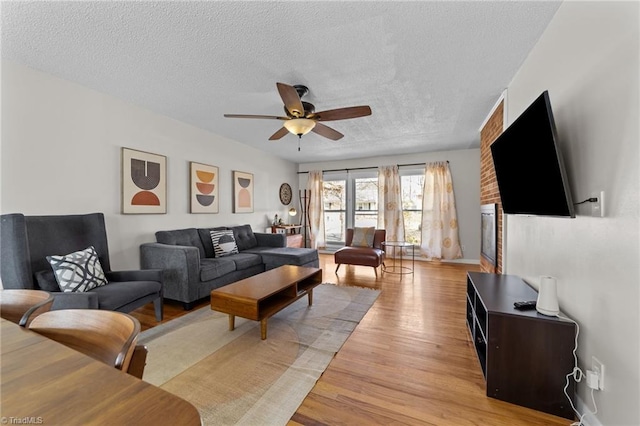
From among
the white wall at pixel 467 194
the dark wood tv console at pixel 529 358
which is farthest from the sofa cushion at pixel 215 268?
the white wall at pixel 467 194

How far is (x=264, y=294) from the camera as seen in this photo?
2293mm

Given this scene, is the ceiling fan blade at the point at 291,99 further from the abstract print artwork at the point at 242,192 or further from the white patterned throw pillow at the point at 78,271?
the abstract print artwork at the point at 242,192

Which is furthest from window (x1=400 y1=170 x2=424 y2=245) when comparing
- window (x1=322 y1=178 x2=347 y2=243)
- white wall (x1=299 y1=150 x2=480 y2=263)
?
window (x1=322 y1=178 x2=347 y2=243)

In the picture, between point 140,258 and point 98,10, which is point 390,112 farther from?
point 140,258

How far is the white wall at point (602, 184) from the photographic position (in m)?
1.10

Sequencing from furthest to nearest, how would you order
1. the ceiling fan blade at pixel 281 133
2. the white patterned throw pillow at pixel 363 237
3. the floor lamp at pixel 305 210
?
the floor lamp at pixel 305 210 → the white patterned throw pillow at pixel 363 237 → the ceiling fan blade at pixel 281 133

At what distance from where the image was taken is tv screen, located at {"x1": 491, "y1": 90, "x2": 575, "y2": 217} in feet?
4.59

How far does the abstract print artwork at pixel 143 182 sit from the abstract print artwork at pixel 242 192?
53.1 inches

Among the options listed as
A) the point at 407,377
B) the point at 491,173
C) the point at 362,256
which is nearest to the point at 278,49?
the point at 407,377

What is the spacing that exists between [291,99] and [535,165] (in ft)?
6.08

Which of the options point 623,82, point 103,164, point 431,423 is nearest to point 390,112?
point 623,82

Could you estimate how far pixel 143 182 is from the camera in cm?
328

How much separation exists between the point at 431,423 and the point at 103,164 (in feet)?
12.3

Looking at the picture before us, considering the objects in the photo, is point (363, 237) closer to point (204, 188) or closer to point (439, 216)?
point (439, 216)
